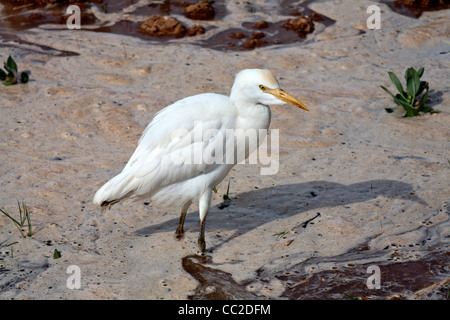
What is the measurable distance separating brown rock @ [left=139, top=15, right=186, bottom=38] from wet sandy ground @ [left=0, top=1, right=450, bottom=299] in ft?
0.86

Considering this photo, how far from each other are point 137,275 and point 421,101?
420cm

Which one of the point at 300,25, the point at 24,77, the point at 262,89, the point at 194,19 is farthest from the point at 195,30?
the point at 262,89

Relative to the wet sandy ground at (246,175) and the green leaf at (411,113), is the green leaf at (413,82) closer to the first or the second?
the green leaf at (411,113)

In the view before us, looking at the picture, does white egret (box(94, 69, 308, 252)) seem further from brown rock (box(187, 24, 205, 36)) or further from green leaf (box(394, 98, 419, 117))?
brown rock (box(187, 24, 205, 36))

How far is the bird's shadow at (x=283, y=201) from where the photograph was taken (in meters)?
5.61

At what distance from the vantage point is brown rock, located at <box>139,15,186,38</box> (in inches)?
369

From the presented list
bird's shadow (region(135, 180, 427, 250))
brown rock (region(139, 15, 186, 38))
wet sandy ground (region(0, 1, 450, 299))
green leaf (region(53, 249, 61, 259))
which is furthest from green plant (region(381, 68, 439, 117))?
green leaf (region(53, 249, 61, 259))

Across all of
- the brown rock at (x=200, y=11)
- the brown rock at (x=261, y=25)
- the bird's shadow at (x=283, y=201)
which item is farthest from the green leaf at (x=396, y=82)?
the brown rock at (x=200, y=11)

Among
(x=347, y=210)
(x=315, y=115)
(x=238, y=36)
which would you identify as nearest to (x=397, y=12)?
(x=238, y=36)

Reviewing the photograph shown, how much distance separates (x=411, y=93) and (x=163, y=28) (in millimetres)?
3937

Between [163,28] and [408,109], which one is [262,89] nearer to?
[408,109]

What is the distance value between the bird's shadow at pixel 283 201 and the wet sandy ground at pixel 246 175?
0.02m

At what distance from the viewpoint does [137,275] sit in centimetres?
475

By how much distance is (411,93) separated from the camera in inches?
287
